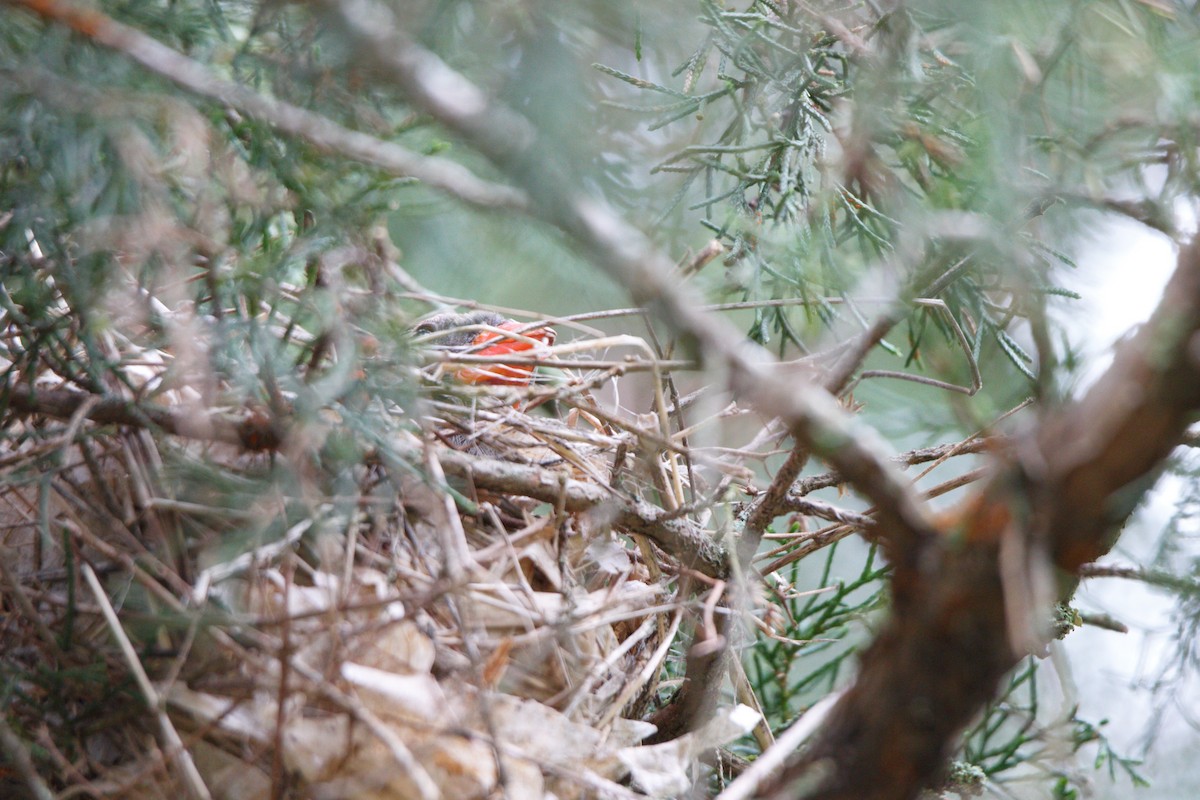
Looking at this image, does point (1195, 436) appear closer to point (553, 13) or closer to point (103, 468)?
point (553, 13)

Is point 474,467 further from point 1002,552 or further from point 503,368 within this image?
point 1002,552

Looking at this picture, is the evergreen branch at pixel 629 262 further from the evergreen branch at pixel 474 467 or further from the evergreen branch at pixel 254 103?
the evergreen branch at pixel 474 467

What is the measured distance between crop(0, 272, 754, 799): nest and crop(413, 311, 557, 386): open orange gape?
15 centimetres

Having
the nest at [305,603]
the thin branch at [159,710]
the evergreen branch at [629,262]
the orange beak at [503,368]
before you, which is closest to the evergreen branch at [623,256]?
the evergreen branch at [629,262]

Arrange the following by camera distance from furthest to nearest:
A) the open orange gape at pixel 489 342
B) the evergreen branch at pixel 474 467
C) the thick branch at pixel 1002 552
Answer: the open orange gape at pixel 489 342 → the evergreen branch at pixel 474 467 → the thick branch at pixel 1002 552

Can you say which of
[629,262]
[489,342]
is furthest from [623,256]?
[489,342]

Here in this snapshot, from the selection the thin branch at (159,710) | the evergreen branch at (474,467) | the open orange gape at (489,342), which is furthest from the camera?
the open orange gape at (489,342)

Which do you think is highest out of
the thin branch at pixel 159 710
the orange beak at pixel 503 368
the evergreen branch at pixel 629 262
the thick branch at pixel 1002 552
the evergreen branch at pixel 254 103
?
the orange beak at pixel 503 368

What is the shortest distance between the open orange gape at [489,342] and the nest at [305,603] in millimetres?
154

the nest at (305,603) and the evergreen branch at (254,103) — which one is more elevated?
the evergreen branch at (254,103)

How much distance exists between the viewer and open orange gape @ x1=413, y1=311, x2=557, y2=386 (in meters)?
1.06

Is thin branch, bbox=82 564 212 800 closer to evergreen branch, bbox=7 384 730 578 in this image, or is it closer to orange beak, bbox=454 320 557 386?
evergreen branch, bbox=7 384 730 578

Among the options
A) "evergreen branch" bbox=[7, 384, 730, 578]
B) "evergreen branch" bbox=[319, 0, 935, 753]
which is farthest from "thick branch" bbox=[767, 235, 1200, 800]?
"evergreen branch" bbox=[7, 384, 730, 578]

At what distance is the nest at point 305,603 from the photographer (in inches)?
25.2
